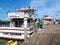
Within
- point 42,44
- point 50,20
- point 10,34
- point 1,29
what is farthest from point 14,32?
point 50,20

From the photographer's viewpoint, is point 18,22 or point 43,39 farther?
point 18,22

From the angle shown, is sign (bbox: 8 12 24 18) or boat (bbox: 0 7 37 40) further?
sign (bbox: 8 12 24 18)

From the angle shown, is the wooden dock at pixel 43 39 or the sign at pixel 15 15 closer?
the wooden dock at pixel 43 39

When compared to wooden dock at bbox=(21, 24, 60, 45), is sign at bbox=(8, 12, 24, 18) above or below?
above

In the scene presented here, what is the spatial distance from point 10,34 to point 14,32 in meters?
0.94

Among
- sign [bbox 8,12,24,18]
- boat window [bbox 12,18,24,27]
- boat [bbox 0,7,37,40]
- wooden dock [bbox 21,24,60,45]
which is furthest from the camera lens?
boat window [bbox 12,18,24,27]

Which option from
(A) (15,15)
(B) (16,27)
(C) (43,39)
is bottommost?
(B) (16,27)

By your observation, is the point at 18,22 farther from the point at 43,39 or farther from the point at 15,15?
the point at 43,39

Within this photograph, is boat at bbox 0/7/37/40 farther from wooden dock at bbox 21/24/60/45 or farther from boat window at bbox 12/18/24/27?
wooden dock at bbox 21/24/60/45

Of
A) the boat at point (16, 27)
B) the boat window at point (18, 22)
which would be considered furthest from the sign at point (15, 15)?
the boat window at point (18, 22)

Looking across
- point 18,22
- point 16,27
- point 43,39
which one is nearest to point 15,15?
point 18,22

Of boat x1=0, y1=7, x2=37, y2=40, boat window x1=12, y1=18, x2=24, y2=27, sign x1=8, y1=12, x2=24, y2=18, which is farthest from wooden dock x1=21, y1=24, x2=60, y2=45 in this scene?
boat window x1=12, y1=18, x2=24, y2=27

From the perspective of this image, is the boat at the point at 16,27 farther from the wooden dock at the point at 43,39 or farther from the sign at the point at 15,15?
the wooden dock at the point at 43,39

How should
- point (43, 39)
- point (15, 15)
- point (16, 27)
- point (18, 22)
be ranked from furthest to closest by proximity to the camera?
1. point (18, 22)
2. point (15, 15)
3. point (16, 27)
4. point (43, 39)
